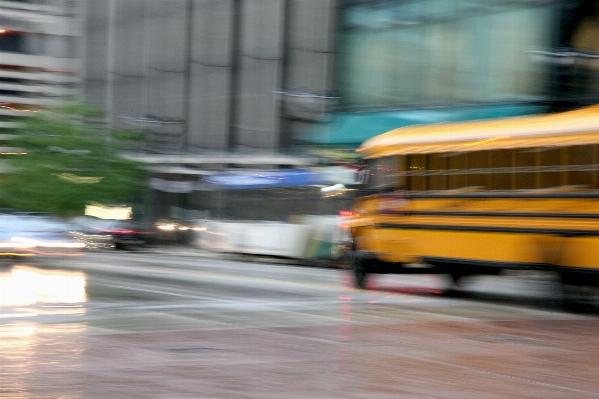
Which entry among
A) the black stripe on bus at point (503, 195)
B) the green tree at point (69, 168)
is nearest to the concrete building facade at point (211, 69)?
the green tree at point (69, 168)

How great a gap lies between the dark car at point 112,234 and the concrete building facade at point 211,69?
7094mm

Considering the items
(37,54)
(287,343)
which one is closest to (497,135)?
(287,343)

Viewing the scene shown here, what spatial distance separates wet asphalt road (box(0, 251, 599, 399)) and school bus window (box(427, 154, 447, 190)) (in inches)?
73.5

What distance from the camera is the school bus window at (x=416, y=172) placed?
62.4ft

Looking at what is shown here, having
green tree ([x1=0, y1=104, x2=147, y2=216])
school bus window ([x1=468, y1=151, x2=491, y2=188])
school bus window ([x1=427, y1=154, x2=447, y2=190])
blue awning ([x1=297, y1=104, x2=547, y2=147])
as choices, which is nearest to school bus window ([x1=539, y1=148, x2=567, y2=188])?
school bus window ([x1=468, y1=151, x2=491, y2=188])

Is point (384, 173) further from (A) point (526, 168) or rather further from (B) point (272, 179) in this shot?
(B) point (272, 179)

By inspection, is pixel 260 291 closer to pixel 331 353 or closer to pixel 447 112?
pixel 331 353

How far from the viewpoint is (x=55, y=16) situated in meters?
72.1

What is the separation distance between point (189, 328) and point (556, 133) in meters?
6.90

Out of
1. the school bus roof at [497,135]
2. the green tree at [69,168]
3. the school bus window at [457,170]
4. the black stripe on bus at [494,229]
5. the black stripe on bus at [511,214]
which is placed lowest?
the green tree at [69,168]

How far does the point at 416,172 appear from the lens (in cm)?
1922

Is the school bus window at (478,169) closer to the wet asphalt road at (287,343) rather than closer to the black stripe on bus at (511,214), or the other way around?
the black stripe on bus at (511,214)

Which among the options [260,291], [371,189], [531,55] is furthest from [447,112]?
[260,291]

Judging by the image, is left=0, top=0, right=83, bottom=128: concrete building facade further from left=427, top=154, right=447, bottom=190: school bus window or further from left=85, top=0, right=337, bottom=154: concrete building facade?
left=427, top=154, right=447, bottom=190: school bus window
